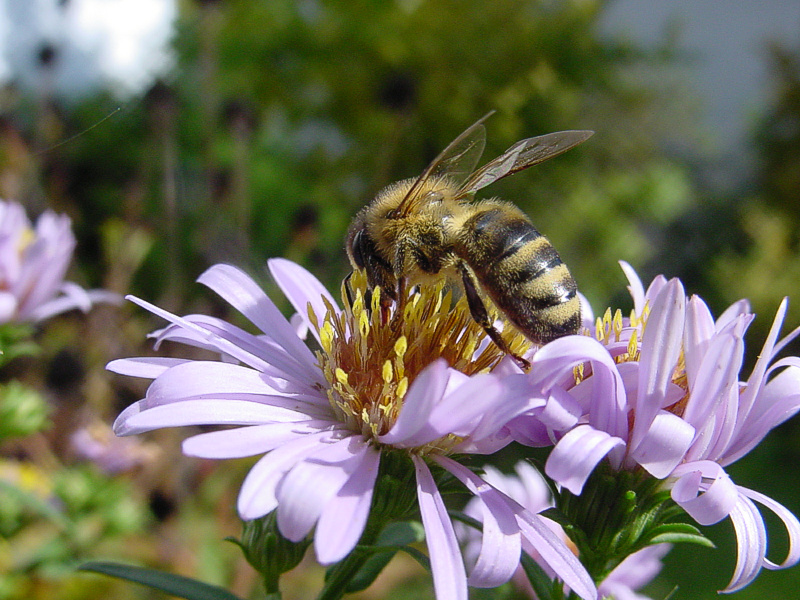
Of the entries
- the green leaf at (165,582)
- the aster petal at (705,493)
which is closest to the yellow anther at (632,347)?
the aster petal at (705,493)

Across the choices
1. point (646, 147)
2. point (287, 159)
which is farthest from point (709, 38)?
point (287, 159)

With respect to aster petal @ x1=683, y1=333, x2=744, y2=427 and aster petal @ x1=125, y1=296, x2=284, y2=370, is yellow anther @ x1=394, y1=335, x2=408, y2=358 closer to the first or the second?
aster petal @ x1=125, y1=296, x2=284, y2=370

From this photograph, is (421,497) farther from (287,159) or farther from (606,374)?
(287,159)

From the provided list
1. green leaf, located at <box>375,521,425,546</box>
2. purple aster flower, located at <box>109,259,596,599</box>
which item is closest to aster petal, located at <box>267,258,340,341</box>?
purple aster flower, located at <box>109,259,596,599</box>

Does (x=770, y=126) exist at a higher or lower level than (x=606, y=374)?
lower

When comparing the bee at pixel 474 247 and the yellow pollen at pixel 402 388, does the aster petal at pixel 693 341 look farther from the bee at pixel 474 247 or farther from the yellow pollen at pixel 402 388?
the yellow pollen at pixel 402 388
